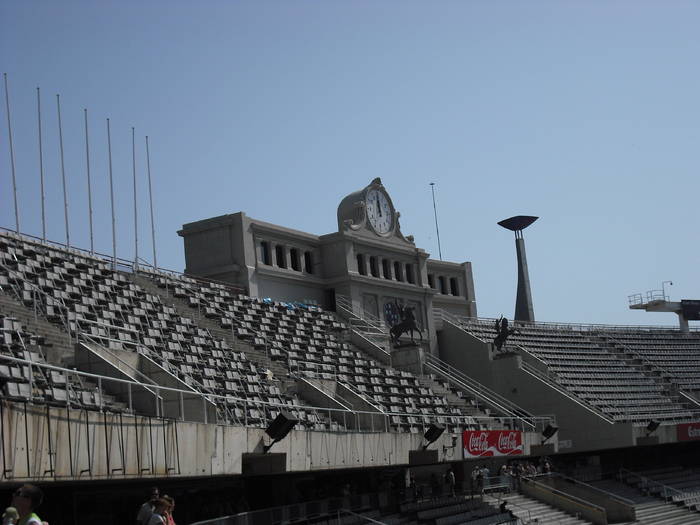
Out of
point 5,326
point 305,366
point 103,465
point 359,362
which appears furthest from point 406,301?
point 103,465

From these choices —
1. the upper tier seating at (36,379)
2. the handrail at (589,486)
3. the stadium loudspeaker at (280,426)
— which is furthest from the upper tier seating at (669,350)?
the upper tier seating at (36,379)

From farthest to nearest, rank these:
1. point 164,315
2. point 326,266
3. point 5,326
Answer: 1. point 326,266
2. point 164,315
3. point 5,326

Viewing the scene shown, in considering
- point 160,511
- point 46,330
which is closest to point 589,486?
point 46,330

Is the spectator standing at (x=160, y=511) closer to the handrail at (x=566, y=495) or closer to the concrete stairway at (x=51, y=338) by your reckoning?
the concrete stairway at (x=51, y=338)

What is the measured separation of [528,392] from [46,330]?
2514cm

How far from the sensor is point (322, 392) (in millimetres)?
29797

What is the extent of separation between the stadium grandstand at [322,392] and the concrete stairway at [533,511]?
12cm

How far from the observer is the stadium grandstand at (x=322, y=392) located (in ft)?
62.2

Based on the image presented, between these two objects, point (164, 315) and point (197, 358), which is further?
point (164, 315)

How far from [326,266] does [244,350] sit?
12.2 m

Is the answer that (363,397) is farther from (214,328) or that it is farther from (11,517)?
(11,517)

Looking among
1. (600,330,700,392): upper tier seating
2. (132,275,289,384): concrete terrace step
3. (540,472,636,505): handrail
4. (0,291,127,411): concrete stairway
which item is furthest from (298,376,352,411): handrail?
(600,330,700,392): upper tier seating

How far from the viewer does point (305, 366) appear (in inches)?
1312

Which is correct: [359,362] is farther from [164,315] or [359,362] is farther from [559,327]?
[559,327]
